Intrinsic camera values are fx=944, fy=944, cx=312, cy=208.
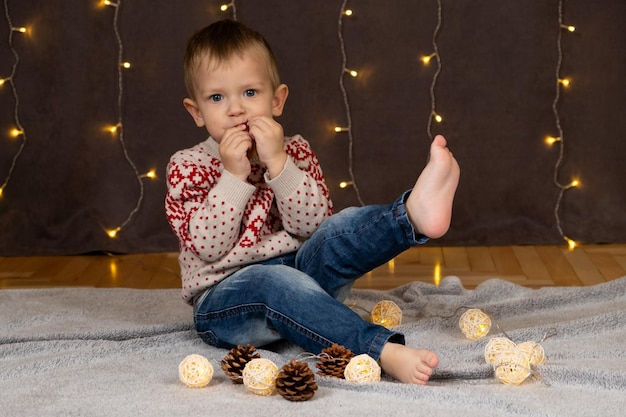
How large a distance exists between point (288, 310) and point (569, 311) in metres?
0.65

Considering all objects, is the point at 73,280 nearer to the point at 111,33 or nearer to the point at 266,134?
the point at 111,33

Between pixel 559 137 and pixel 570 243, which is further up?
pixel 559 137

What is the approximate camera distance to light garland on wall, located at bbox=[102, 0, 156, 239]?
268 centimetres

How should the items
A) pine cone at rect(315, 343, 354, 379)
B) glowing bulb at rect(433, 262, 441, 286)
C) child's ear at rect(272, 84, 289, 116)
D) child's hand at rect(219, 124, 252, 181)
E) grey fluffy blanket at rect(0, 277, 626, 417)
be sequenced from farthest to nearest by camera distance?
glowing bulb at rect(433, 262, 441, 286) → child's ear at rect(272, 84, 289, 116) → child's hand at rect(219, 124, 252, 181) → pine cone at rect(315, 343, 354, 379) → grey fluffy blanket at rect(0, 277, 626, 417)

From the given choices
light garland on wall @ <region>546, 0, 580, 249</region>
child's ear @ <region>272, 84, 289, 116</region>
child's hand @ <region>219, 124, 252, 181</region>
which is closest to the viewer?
child's hand @ <region>219, 124, 252, 181</region>

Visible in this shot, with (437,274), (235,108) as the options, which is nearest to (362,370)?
(235,108)

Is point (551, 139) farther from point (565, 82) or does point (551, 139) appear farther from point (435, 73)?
point (435, 73)

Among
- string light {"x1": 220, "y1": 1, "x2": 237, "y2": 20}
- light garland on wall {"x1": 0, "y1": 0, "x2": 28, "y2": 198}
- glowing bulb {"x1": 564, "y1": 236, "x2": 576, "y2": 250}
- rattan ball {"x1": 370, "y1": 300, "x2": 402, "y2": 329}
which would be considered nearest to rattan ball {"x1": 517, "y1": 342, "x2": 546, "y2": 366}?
rattan ball {"x1": 370, "y1": 300, "x2": 402, "y2": 329}

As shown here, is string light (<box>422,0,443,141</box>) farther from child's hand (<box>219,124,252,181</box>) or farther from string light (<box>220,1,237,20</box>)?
child's hand (<box>219,124,252,181</box>)

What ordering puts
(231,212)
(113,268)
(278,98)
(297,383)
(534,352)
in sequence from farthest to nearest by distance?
(113,268), (278,98), (231,212), (534,352), (297,383)

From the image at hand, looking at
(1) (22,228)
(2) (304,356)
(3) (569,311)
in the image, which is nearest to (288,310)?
(2) (304,356)

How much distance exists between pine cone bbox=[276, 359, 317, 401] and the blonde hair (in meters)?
0.55

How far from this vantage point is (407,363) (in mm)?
1351

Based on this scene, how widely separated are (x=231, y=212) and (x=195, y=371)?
0.29m
